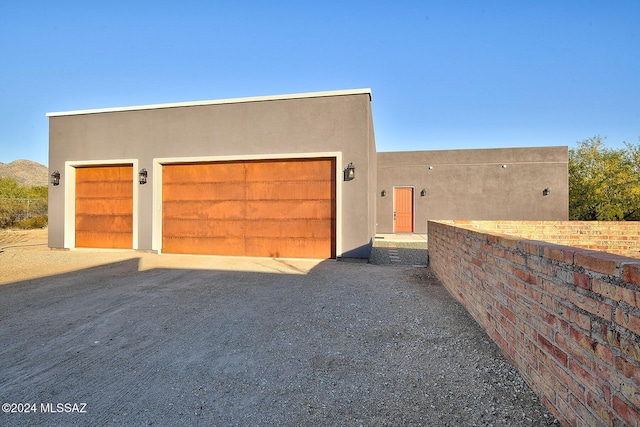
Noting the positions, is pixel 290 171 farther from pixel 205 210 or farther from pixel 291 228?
pixel 205 210

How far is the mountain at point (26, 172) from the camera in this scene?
47559 millimetres

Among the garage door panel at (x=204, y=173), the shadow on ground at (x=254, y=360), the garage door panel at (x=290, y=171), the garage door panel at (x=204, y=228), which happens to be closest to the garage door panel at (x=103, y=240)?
the garage door panel at (x=204, y=228)

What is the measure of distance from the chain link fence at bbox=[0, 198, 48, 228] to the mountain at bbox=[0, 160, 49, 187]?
39.6 metres

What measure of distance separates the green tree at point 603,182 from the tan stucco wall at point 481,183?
6.44 ft

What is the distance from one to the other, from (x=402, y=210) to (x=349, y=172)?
28.0 ft

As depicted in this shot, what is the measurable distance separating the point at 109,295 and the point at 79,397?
2.65 metres

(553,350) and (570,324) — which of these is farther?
(553,350)

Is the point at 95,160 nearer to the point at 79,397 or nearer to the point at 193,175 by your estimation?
the point at 193,175

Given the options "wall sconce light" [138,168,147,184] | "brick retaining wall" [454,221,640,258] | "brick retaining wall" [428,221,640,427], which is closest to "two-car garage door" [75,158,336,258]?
"wall sconce light" [138,168,147,184]

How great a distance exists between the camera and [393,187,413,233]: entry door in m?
14.7

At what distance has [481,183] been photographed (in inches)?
551

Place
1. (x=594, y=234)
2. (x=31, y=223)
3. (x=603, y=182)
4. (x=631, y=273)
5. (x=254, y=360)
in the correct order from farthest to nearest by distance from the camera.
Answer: (x=31, y=223) → (x=603, y=182) → (x=594, y=234) → (x=254, y=360) → (x=631, y=273)

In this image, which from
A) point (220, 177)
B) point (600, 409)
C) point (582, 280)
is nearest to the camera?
point (600, 409)

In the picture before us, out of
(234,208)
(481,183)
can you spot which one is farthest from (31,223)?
(481,183)
